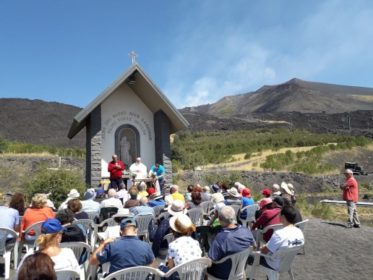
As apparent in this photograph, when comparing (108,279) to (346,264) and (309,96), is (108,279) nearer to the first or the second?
(346,264)

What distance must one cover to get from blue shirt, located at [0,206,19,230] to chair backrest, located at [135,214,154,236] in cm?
200

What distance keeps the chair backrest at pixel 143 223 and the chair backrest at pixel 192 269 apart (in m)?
2.92

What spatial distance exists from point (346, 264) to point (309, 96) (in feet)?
628

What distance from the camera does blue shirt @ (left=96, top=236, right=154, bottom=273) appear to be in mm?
4410

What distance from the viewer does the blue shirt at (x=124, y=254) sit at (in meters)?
4.41

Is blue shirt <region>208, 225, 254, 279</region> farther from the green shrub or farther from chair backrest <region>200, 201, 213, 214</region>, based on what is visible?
the green shrub

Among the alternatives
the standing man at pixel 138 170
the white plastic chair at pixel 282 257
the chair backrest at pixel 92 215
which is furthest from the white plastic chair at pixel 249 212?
the standing man at pixel 138 170

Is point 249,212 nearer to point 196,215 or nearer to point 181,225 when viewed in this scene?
point 196,215

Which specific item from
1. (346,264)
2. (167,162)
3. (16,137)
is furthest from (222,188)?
(16,137)

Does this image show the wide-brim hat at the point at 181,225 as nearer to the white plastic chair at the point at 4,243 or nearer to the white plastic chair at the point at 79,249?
the white plastic chair at the point at 79,249

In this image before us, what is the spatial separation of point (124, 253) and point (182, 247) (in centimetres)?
65

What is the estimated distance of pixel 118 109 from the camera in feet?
50.9

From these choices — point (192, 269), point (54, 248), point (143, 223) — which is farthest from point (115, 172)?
point (192, 269)

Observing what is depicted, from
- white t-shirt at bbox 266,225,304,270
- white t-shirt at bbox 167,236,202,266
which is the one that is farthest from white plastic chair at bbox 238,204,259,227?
white t-shirt at bbox 167,236,202,266
